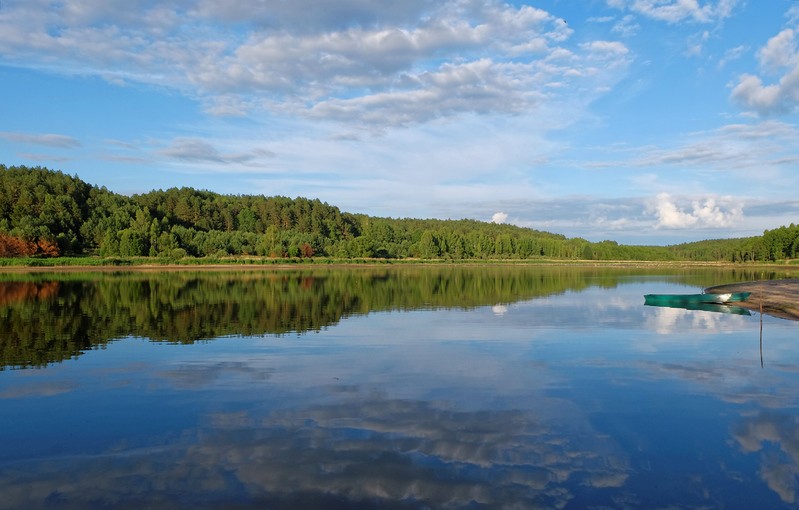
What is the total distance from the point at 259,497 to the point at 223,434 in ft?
10.9

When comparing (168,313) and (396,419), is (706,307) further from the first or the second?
(168,313)

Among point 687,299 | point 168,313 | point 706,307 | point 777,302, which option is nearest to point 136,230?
point 168,313

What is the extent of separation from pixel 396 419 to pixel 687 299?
37907 millimetres

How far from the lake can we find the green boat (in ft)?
50.7

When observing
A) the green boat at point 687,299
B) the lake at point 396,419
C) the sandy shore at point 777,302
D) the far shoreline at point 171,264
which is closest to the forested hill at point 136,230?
the far shoreline at point 171,264

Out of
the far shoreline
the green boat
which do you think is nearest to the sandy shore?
the green boat

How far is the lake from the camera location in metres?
9.21

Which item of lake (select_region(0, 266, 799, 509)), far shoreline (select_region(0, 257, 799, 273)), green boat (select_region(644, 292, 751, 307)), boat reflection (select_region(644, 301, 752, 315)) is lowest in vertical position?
lake (select_region(0, 266, 799, 509))

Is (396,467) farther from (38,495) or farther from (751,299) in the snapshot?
(751,299)

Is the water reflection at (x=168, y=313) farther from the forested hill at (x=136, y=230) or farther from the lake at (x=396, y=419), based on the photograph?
the forested hill at (x=136, y=230)

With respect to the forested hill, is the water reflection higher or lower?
lower

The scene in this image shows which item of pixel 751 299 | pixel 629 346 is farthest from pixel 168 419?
pixel 751 299

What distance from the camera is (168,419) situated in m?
13.0

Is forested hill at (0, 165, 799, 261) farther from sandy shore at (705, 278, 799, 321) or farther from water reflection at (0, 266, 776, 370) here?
Answer: sandy shore at (705, 278, 799, 321)
